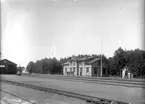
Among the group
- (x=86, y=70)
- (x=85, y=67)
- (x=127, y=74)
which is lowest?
(x=127, y=74)

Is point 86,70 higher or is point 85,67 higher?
point 85,67

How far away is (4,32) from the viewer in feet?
20.2

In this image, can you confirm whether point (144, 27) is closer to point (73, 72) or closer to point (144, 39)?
point (144, 39)

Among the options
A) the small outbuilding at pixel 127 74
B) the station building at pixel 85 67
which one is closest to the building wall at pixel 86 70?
the station building at pixel 85 67

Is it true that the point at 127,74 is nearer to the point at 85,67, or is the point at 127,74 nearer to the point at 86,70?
the point at 86,70

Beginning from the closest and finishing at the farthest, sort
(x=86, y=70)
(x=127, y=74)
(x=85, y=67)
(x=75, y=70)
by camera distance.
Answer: (x=127, y=74)
(x=86, y=70)
(x=85, y=67)
(x=75, y=70)

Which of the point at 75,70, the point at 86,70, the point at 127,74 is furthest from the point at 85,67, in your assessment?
the point at 127,74

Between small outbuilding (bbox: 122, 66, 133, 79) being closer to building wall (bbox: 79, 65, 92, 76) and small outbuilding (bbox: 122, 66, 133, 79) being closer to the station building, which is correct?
the station building

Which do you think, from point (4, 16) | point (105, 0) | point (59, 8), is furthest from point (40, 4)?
point (105, 0)

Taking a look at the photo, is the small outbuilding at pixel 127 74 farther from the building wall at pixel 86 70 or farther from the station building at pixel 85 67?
the building wall at pixel 86 70

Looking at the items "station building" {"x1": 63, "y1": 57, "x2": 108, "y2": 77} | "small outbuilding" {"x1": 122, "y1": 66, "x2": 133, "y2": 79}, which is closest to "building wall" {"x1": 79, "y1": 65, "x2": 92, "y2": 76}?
"station building" {"x1": 63, "y1": 57, "x2": 108, "y2": 77}

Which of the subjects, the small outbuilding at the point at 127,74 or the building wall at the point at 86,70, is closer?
the small outbuilding at the point at 127,74

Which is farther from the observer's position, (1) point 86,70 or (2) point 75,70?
(2) point 75,70

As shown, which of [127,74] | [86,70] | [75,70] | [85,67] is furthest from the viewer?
[75,70]
